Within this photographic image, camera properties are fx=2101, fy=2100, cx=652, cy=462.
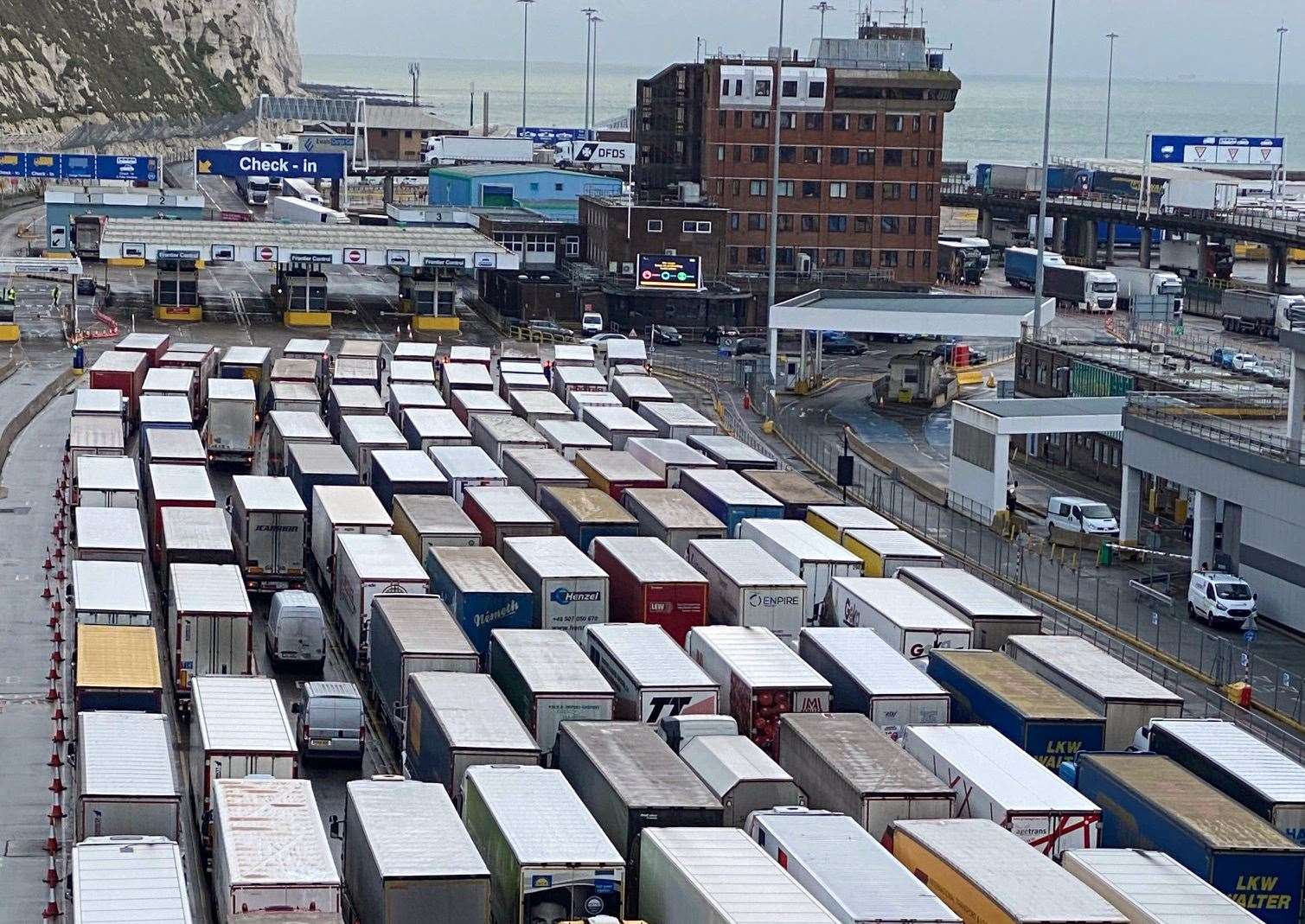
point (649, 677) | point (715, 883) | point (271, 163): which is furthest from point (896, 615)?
point (271, 163)

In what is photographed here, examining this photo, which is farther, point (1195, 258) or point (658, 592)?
point (1195, 258)

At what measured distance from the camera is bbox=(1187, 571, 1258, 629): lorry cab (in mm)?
48469

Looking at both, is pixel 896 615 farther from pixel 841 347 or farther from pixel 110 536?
pixel 841 347

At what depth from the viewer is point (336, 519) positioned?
45.2 metres

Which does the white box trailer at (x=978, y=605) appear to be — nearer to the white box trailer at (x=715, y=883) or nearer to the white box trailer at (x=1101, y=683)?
the white box trailer at (x=1101, y=683)

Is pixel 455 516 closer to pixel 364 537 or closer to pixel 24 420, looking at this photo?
pixel 364 537

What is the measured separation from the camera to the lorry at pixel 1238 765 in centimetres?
3066

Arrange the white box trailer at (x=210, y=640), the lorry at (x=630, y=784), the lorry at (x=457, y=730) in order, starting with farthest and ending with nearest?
the white box trailer at (x=210, y=640), the lorry at (x=457, y=730), the lorry at (x=630, y=784)

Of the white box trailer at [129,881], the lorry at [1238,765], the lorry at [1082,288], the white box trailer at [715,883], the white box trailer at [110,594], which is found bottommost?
the lorry at [1238,765]

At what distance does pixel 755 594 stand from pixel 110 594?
1226 cm

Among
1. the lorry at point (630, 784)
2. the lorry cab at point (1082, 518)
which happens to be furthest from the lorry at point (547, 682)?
the lorry cab at point (1082, 518)

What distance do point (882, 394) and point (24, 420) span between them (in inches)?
1256

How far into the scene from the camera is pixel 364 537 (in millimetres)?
43500

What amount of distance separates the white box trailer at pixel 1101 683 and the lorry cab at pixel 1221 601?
35.2 ft
